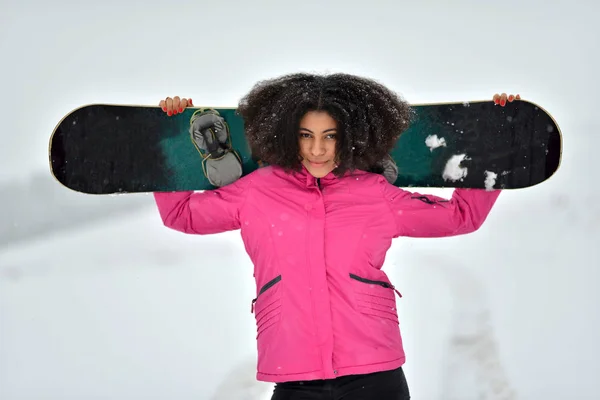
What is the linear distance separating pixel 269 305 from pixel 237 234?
1.64m

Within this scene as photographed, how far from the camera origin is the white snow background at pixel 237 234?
3.43 meters

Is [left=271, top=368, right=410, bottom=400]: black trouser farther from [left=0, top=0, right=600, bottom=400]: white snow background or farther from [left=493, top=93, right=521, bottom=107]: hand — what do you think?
[left=0, top=0, right=600, bottom=400]: white snow background

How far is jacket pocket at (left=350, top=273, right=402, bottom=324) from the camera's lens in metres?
1.94

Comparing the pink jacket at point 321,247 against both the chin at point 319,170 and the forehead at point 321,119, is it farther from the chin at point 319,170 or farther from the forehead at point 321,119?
the forehead at point 321,119

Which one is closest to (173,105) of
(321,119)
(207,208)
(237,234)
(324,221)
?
(207,208)

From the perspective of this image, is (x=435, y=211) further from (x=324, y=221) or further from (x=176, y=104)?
(x=176, y=104)

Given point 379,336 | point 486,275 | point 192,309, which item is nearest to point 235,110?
point 379,336

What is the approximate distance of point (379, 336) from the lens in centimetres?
193

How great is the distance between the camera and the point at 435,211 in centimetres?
209

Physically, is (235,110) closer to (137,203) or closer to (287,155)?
(287,155)

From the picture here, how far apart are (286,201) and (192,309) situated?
5.31ft

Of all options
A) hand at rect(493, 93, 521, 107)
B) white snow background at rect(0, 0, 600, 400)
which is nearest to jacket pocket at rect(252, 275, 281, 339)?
hand at rect(493, 93, 521, 107)

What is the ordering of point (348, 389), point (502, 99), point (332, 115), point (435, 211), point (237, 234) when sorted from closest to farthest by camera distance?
point (348, 389), point (332, 115), point (435, 211), point (502, 99), point (237, 234)

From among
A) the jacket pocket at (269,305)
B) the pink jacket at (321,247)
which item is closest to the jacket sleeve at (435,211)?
the pink jacket at (321,247)
